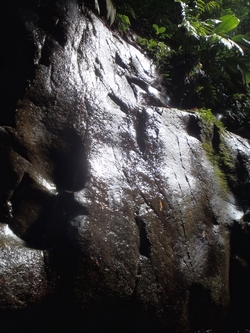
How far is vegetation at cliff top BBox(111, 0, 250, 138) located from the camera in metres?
5.23

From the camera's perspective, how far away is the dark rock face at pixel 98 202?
7.90 ft

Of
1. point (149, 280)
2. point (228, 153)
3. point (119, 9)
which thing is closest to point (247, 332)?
point (149, 280)

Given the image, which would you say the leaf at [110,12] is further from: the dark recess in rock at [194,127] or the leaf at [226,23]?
the leaf at [226,23]

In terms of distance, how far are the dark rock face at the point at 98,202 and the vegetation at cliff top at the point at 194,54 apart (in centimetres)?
123

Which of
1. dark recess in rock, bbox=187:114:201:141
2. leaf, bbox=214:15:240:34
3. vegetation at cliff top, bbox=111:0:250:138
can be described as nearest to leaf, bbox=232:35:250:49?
vegetation at cliff top, bbox=111:0:250:138

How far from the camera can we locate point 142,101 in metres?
4.27

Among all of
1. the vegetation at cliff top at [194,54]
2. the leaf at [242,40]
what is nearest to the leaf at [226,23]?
the vegetation at cliff top at [194,54]

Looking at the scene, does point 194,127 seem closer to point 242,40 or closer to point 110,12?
point 110,12

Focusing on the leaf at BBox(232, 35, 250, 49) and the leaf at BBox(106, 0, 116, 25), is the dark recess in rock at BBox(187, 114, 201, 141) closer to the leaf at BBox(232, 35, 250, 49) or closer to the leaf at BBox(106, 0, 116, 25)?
the leaf at BBox(106, 0, 116, 25)

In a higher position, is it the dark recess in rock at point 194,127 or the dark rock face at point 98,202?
the dark recess in rock at point 194,127

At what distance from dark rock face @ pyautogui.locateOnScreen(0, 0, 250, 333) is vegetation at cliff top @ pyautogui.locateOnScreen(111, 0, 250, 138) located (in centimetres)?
123

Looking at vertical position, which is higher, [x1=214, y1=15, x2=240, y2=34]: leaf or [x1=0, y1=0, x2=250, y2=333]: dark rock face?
[x1=214, y1=15, x2=240, y2=34]: leaf

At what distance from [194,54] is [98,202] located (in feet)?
12.7

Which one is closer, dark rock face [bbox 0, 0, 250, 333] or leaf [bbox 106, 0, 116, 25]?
dark rock face [bbox 0, 0, 250, 333]
